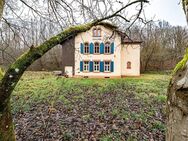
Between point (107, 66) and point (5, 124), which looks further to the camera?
point (107, 66)

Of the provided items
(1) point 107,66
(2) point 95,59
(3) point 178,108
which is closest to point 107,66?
(1) point 107,66

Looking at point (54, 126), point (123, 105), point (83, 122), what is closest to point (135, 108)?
point (123, 105)

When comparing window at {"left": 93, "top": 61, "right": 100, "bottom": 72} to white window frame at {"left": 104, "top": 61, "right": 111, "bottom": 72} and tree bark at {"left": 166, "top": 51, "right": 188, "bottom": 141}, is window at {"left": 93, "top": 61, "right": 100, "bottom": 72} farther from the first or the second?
tree bark at {"left": 166, "top": 51, "right": 188, "bottom": 141}

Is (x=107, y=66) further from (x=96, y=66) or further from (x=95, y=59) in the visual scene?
(x=95, y=59)

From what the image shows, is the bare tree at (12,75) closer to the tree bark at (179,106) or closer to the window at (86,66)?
the tree bark at (179,106)

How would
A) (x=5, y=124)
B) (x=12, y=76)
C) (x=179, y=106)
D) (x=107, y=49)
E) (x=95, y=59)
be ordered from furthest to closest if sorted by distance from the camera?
(x=95, y=59), (x=107, y=49), (x=5, y=124), (x=12, y=76), (x=179, y=106)

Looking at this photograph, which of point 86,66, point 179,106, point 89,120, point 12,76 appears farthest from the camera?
point 86,66

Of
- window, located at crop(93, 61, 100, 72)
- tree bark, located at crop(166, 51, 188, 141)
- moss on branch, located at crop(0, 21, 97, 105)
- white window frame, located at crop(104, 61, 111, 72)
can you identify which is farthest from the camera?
window, located at crop(93, 61, 100, 72)

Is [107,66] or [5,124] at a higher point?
[107,66]

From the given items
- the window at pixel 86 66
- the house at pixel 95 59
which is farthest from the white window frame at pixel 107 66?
the window at pixel 86 66

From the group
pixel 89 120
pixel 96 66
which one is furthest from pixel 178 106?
pixel 96 66

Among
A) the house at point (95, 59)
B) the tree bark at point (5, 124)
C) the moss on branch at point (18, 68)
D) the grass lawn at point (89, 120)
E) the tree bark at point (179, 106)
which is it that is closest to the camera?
the tree bark at point (179, 106)

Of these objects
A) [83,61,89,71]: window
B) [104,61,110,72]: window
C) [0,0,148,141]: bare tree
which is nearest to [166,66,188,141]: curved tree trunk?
[0,0,148,141]: bare tree

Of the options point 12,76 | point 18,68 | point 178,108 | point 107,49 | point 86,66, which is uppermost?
point 107,49
